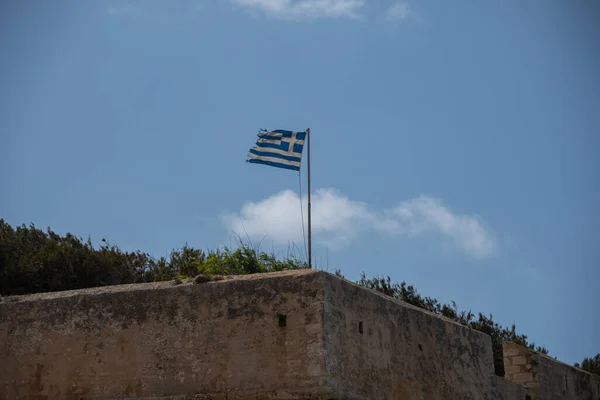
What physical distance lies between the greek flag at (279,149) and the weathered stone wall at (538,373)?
18.4ft

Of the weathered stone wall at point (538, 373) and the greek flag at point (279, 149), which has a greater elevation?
the greek flag at point (279, 149)

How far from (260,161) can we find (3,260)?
33.8 ft

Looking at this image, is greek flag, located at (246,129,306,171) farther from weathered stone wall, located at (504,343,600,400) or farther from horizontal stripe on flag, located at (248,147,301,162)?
weathered stone wall, located at (504,343,600,400)

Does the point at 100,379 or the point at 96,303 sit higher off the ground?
the point at 96,303

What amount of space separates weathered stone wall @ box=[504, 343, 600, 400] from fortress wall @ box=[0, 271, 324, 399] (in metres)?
6.10

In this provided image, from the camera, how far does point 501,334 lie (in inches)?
1046

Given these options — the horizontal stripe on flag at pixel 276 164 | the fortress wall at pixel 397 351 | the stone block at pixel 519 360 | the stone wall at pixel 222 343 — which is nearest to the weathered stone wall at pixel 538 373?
the stone block at pixel 519 360

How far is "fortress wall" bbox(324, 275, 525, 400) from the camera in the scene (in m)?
12.3

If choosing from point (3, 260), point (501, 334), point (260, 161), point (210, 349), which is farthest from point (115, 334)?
point (501, 334)

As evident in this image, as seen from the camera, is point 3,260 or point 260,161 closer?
point 260,161

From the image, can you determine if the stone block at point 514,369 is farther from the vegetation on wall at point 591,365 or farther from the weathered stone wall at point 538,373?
the vegetation on wall at point 591,365

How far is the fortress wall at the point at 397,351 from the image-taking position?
12.3m

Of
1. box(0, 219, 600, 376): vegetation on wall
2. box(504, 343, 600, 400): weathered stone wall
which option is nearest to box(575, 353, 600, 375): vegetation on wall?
box(0, 219, 600, 376): vegetation on wall

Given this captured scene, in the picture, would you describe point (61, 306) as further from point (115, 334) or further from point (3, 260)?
point (3, 260)
